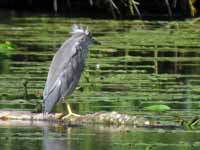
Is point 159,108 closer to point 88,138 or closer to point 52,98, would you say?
point 52,98

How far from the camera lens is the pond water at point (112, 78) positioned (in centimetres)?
692

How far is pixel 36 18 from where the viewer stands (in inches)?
669

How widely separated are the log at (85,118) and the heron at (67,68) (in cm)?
11

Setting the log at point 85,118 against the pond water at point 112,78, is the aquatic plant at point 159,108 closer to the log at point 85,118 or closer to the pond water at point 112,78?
the pond water at point 112,78

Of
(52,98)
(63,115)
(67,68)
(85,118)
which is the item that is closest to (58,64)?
(67,68)

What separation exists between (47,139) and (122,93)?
6.84ft

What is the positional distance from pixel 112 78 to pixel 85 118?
2.54 metres

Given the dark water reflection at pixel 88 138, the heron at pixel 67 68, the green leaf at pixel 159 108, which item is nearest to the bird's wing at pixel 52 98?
the heron at pixel 67 68

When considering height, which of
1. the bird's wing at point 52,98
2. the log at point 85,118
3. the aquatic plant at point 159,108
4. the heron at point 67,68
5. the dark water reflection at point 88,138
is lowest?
the dark water reflection at point 88,138

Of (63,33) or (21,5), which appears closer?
(63,33)

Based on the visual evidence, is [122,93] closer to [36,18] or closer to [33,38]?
[33,38]

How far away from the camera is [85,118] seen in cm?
737

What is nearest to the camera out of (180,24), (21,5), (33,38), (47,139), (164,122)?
(47,139)

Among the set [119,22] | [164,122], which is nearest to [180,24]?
[119,22]
